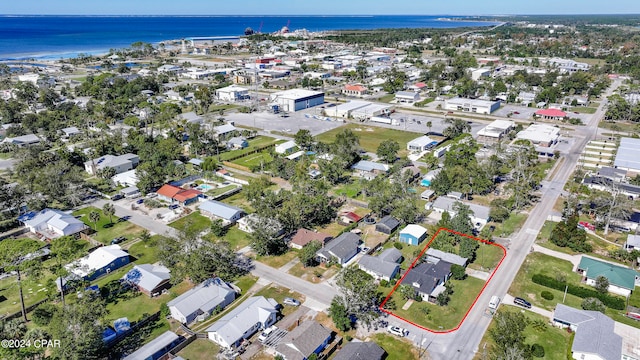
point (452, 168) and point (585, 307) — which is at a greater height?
point (452, 168)

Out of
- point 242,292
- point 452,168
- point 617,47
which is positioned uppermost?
point 617,47

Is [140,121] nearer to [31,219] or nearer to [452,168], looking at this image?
[31,219]

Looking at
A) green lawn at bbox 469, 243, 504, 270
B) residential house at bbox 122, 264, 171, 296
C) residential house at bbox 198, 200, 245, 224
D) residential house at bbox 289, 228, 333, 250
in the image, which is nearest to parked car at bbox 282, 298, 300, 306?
residential house at bbox 289, 228, 333, 250

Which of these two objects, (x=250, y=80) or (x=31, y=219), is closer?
(x=31, y=219)

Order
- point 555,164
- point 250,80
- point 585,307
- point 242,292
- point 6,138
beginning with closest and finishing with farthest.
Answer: point 585,307
point 242,292
point 555,164
point 6,138
point 250,80

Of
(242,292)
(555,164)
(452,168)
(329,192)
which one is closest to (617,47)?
(555,164)

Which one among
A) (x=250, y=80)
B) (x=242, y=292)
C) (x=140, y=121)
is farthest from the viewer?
(x=250, y=80)
